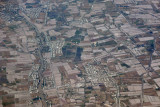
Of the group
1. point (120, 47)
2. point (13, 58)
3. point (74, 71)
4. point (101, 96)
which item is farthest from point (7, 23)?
point (101, 96)

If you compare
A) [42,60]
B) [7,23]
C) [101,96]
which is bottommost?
[101,96]

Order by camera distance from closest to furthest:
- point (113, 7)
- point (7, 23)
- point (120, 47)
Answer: point (120, 47) < point (7, 23) < point (113, 7)

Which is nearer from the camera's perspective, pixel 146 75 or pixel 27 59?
pixel 146 75

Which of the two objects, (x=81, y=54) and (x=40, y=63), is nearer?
(x=40, y=63)

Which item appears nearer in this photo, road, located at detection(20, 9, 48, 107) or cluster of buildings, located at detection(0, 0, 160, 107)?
road, located at detection(20, 9, 48, 107)

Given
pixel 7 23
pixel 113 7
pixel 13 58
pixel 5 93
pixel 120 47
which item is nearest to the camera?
pixel 5 93

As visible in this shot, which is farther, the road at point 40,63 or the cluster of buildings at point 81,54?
the cluster of buildings at point 81,54

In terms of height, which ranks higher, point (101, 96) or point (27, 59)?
point (27, 59)

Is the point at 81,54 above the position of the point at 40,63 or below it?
above

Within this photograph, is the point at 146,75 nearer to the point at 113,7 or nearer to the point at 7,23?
the point at 113,7

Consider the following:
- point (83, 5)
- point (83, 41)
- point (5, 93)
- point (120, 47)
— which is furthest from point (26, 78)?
point (83, 5)
